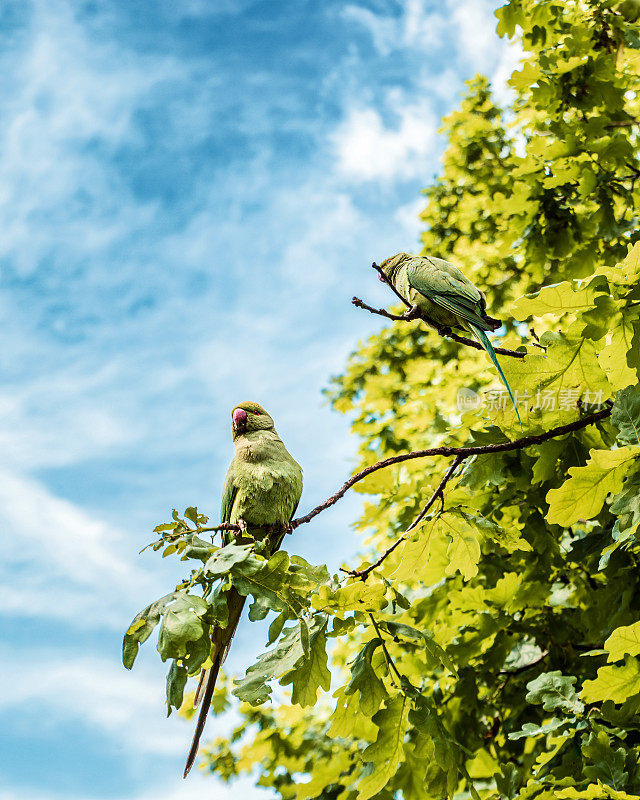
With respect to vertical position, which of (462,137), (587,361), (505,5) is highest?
(462,137)

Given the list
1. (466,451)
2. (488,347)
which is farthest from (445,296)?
(466,451)

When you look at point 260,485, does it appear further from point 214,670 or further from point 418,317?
point 418,317

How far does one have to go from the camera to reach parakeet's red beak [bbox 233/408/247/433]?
354 centimetres

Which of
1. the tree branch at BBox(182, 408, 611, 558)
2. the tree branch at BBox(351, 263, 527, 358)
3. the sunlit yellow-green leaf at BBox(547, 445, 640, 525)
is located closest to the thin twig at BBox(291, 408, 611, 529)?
the tree branch at BBox(182, 408, 611, 558)

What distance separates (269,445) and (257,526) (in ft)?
1.37

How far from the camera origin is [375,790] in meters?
2.63

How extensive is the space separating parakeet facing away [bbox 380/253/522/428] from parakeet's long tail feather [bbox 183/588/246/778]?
1.64 metres

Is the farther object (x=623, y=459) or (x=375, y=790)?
(x=375, y=790)

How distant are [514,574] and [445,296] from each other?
162 centimetres

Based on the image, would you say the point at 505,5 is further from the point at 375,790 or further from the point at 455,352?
the point at 375,790

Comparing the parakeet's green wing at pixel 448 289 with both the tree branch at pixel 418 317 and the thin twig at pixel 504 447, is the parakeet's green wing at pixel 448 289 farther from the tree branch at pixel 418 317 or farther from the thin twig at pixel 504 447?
the thin twig at pixel 504 447

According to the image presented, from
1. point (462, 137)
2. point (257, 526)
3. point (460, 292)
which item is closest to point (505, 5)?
point (460, 292)

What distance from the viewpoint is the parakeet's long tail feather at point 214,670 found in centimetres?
247

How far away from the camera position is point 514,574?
3.72 meters
